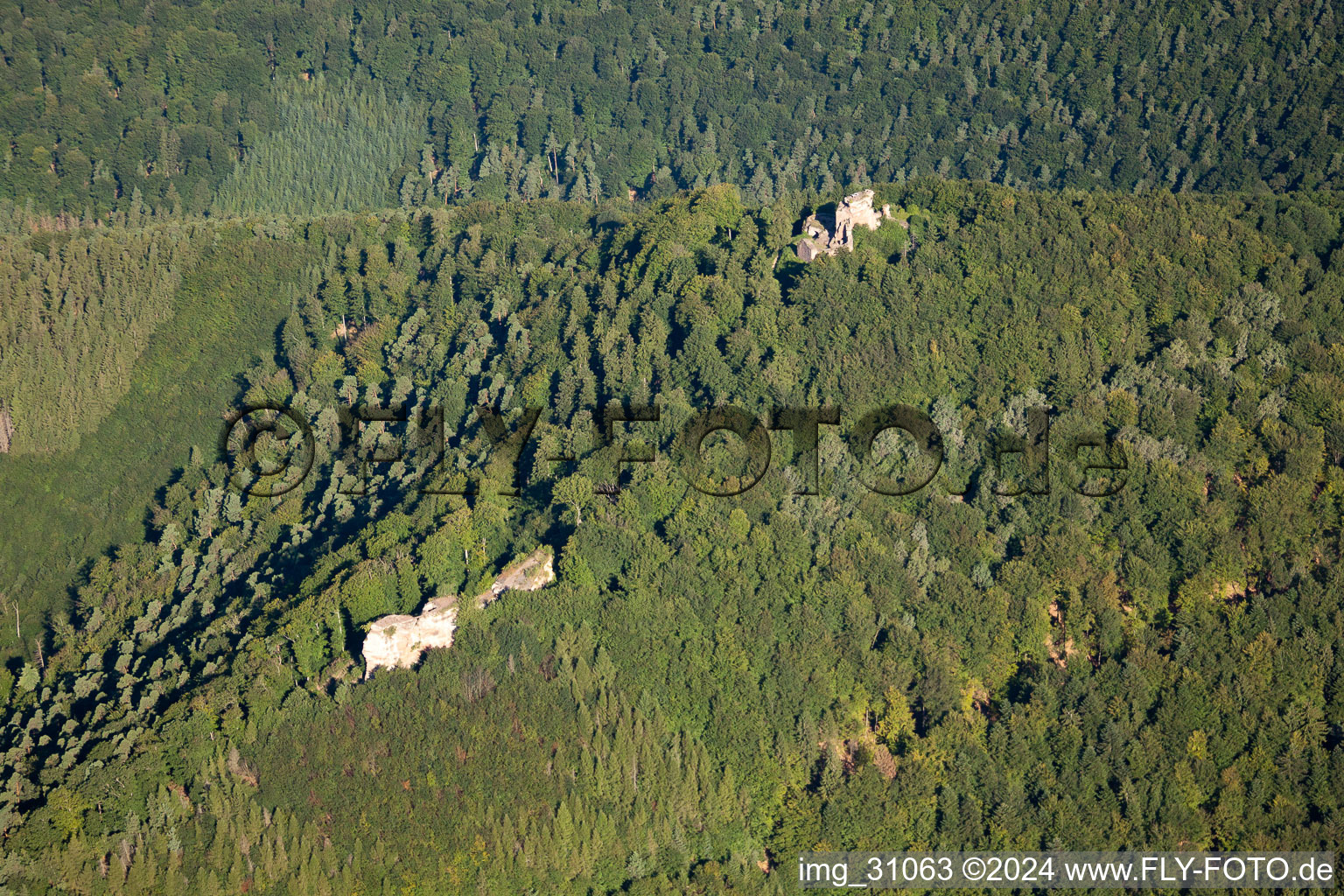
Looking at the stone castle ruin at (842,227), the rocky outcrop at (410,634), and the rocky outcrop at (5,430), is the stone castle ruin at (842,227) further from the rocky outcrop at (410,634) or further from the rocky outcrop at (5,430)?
the rocky outcrop at (5,430)

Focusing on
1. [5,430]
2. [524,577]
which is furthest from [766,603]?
[5,430]

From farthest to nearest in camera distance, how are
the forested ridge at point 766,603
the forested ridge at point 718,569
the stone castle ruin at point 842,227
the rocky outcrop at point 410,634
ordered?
1. the stone castle ruin at point 842,227
2. the rocky outcrop at point 410,634
3. the forested ridge at point 718,569
4. the forested ridge at point 766,603

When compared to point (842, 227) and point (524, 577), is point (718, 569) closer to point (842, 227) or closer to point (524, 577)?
point (524, 577)

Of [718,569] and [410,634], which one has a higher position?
[718,569]

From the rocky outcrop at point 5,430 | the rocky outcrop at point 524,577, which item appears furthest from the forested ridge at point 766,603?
the rocky outcrop at point 5,430

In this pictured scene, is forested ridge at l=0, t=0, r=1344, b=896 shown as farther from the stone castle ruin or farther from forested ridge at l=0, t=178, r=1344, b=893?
the stone castle ruin
